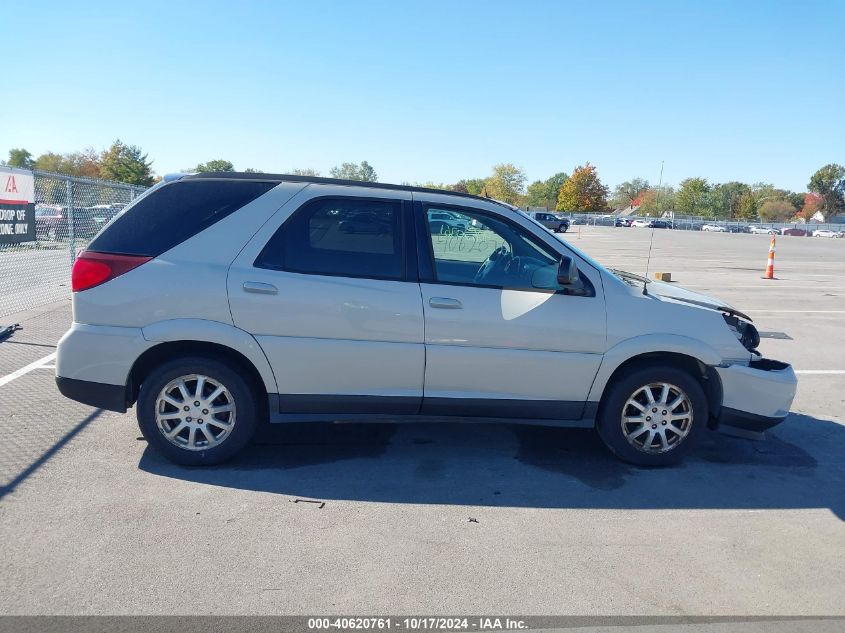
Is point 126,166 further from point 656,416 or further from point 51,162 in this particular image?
point 656,416

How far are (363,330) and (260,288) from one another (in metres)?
0.72

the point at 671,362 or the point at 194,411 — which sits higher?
the point at 671,362

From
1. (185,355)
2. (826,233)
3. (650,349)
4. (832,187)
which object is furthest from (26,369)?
(832,187)

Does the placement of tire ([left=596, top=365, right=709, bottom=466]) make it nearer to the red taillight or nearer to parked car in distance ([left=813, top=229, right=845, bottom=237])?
the red taillight

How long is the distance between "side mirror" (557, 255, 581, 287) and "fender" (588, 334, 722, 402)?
1.82 ft

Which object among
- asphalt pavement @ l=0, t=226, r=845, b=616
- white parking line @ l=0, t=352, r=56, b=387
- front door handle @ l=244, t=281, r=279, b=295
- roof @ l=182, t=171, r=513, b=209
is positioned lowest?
asphalt pavement @ l=0, t=226, r=845, b=616

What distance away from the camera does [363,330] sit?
14.3 feet

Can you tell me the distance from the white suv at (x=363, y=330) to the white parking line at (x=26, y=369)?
8.12 feet

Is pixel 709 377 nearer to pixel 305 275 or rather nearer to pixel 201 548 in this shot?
pixel 305 275

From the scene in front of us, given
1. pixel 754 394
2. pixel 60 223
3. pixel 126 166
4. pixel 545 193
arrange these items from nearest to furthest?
pixel 754 394
pixel 60 223
pixel 126 166
pixel 545 193

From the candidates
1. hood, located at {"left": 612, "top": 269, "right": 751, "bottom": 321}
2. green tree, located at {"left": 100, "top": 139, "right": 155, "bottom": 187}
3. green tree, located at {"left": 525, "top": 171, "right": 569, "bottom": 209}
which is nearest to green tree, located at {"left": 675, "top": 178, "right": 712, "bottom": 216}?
green tree, located at {"left": 525, "top": 171, "right": 569, "bottom": 209}

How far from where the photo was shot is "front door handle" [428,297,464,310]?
171 inches

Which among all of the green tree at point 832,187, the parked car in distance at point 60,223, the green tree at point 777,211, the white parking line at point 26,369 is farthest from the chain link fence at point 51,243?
the green tree at point 832,187

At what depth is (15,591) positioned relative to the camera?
→ 3.00 metres
